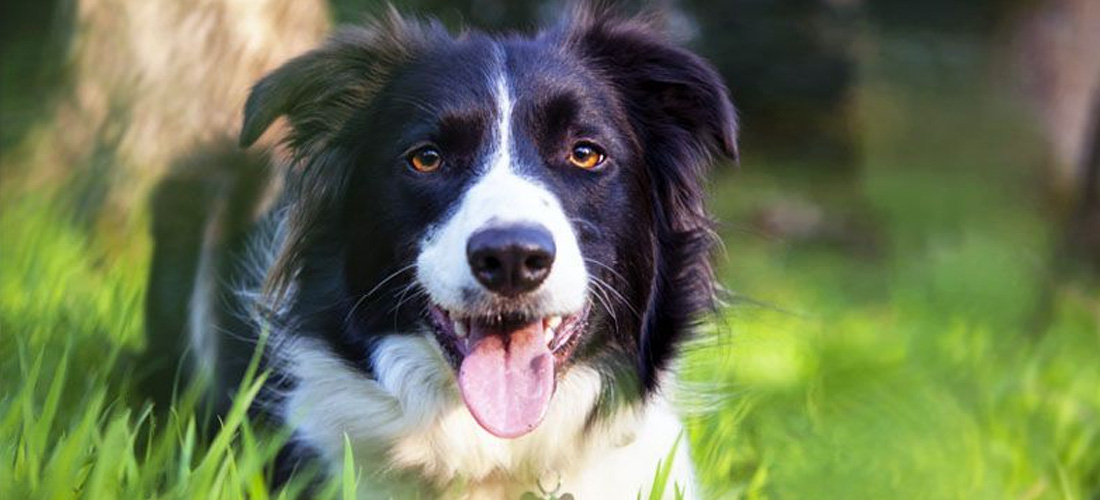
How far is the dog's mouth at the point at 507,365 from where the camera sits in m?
3.04

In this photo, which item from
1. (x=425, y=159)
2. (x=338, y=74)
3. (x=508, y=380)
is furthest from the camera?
(x=338, y=74)

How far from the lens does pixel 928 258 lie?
30.2 ft

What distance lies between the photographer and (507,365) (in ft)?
10.1

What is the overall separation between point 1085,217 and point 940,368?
3.48m

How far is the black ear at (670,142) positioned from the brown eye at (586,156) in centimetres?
25

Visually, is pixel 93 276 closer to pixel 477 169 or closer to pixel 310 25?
pixel 310 25

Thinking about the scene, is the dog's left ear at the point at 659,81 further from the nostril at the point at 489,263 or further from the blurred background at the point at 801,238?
the nostril at the point at 489,263

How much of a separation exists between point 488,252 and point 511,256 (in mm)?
49

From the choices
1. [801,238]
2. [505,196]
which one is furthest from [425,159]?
[801,238]

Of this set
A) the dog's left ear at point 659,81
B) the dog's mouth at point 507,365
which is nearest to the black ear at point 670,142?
the dog's left ear at point 659,81

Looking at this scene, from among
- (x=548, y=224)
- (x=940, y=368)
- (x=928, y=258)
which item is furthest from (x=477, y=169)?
(x=928, y=258)

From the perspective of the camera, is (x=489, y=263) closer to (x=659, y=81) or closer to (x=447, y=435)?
(x=447, y=435)

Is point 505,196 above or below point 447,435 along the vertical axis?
above

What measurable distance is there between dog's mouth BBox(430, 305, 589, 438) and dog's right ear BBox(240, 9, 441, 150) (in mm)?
649
